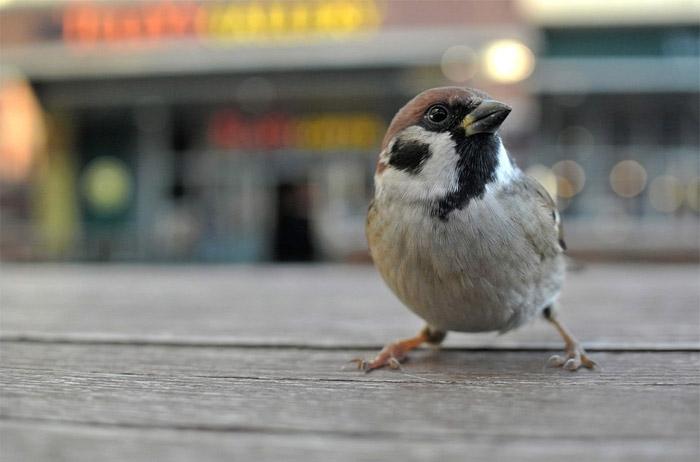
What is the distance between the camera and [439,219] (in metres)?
1.59

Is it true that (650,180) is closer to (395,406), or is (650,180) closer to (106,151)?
(106,151)

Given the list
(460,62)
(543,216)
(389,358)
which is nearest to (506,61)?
(460,62)

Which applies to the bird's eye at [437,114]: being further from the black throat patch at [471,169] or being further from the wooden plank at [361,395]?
the wooden plank at [361,395]

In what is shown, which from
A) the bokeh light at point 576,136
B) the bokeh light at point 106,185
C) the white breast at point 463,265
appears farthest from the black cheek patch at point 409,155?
the bokeh light at point 106,185

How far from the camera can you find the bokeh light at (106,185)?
13.0 metres

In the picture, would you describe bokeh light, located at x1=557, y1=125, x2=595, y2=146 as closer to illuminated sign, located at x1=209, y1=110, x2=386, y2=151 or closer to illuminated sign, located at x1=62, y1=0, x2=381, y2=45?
illuminated sign, located at x1=209, y1=110, x2=386, y2=151

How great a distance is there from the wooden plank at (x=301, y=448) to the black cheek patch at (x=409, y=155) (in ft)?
2.84

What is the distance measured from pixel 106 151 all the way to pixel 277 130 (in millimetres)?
3699

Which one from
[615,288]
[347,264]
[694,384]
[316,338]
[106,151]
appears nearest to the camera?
[694,384]

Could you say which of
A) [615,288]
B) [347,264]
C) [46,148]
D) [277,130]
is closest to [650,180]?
[277,130]

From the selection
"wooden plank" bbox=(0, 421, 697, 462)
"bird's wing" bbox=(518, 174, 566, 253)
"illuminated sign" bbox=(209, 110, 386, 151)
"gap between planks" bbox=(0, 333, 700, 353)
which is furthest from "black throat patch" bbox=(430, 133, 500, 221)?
"illuminated sign" bbox=(209, 110, 386, 151)

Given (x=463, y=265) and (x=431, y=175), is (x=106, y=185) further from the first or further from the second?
(x=463, y=265)

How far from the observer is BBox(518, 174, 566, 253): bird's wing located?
1.71m

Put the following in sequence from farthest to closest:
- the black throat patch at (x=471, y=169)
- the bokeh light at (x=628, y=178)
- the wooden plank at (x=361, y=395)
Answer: the bokeh light at (x=628, y=178), the black throat patch at (x=471, y=169), the wooden plank at (x=361, y=395)
